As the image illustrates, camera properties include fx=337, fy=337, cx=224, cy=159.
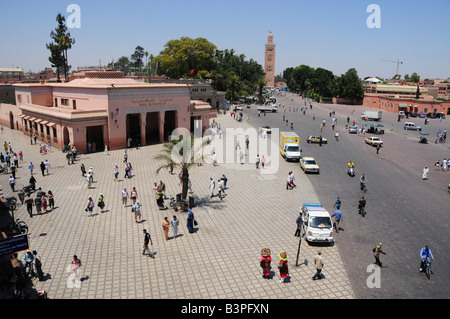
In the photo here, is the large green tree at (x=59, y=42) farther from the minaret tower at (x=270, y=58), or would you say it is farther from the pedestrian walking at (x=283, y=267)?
the minaret tower at (x=270, y=58)

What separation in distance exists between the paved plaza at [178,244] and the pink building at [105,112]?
788cm

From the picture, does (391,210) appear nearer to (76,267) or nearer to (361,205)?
(361,205)

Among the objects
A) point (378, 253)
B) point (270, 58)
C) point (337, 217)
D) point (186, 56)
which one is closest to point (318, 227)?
point (337, 217)

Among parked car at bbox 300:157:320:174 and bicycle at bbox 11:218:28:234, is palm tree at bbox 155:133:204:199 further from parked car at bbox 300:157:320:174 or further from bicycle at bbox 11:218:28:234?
parked car at bbox 300:157:320:174

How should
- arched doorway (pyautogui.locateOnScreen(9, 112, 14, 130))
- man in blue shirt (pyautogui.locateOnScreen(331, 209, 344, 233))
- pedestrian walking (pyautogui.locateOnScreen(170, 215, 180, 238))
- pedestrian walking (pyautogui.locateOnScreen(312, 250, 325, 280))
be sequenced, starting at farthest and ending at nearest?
1. arched doorway (pyautogui.locateOnScreen(9, 112, 14, 130))
2. man in blue shirt (pyautogui.locateOnScreen(331, 209, 344, 233))
3. pedestrian walking (pyautogui.locateOnScreen(170, 215, 180, 238))
4. pedestrian walking (pyautogui.locateOnScreen(312, 250, 325, 280))

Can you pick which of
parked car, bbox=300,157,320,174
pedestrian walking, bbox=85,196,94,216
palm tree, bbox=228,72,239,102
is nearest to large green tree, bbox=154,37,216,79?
palm tree, bbox=228,72,239,102

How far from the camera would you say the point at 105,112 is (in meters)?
32.1

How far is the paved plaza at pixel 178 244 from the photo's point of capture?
465 inches

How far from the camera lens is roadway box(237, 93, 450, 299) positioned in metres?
12.6

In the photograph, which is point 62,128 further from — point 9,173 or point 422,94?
point 422,94

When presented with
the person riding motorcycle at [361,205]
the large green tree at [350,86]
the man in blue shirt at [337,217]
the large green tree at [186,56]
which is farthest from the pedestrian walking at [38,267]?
the large green tree at [350,86]

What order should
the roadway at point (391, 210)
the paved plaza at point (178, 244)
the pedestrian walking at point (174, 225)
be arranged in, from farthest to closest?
the pedestrian walking at point (174, 225)
the roadway at point (391, 210)
the paved plaza at point (178, 244)

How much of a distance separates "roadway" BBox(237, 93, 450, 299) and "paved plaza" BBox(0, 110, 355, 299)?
3.71ft
